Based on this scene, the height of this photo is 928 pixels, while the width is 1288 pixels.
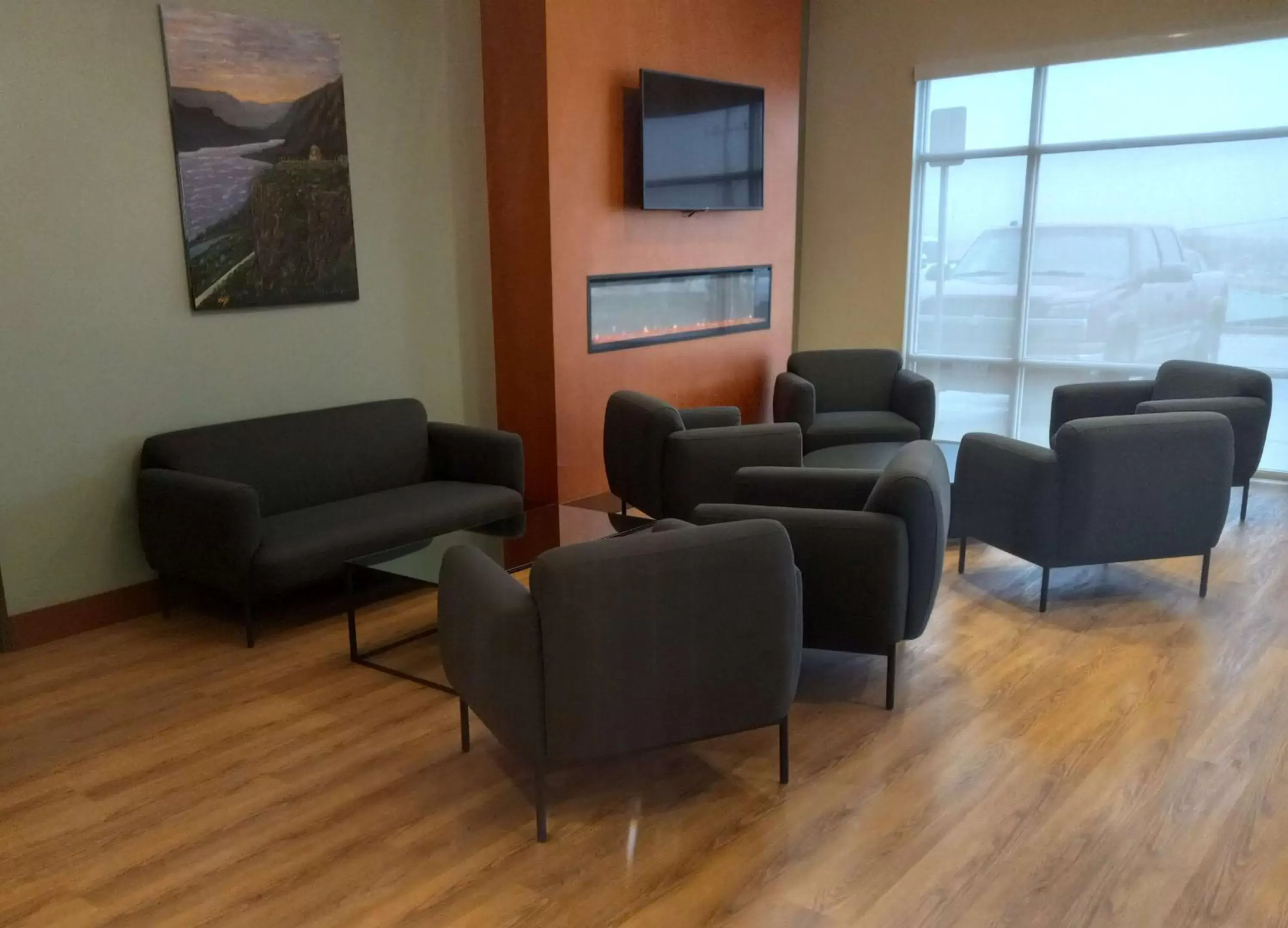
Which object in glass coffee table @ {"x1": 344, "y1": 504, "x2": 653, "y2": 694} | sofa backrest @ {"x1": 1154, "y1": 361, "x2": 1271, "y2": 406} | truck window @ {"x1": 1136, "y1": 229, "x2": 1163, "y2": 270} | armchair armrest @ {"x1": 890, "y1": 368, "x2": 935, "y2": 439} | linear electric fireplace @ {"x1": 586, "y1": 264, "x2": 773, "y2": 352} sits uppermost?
truck window @ {"x1": 1136, "y1": 229, "x2": 1163, "y2": 270}

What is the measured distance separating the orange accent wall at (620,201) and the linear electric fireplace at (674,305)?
6cm

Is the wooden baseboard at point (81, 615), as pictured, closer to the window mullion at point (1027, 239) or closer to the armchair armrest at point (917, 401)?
the armchair armrest at point (917, 401)

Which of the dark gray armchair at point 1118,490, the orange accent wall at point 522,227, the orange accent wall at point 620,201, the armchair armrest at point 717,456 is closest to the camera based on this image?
the dark gray armchair at point 1118,490

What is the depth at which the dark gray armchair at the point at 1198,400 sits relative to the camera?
510 centimetres

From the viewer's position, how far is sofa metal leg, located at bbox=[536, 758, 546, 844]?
2.61 metres

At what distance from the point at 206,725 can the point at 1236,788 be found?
3.15 m

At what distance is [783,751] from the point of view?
291 centimetres

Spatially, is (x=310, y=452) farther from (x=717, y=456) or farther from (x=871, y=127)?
(x=871, y=127)

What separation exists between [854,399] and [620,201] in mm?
2008

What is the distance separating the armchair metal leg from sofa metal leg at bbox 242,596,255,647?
7.13 ft

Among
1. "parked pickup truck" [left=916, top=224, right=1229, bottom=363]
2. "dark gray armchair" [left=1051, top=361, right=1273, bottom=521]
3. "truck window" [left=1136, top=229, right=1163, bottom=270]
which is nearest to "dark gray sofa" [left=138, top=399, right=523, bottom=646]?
"dark gray armchair" [left=1051, top=361, right=1273, bottom=521]

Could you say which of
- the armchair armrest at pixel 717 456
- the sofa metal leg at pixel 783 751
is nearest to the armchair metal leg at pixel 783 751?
the sofa metal leg at pixel 783 751

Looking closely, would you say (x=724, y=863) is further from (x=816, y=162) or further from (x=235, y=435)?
(x=816, y=162)

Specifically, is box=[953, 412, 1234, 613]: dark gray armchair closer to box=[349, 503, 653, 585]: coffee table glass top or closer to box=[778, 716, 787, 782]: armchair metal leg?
box=[349, 503, 653, 585]: coffee table glass top
